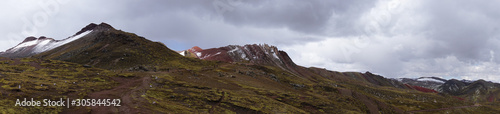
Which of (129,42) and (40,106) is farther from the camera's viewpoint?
(129,42)

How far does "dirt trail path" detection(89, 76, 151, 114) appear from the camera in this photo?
120 ft

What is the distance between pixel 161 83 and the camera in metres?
63.4

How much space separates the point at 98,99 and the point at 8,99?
437 inches

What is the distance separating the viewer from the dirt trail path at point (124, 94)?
36719 millimetres

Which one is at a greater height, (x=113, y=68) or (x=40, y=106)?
(x=113, y=68)

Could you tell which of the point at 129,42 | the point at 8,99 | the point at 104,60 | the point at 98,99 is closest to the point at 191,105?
the point at 98,99

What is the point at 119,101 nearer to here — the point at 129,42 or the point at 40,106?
the point at 40,106

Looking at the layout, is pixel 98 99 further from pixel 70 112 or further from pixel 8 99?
pixel 8 99

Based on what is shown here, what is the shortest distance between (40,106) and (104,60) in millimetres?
72962

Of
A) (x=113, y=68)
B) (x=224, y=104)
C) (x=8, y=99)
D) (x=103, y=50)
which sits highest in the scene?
(x=103, y=50)

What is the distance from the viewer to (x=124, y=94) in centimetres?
4738

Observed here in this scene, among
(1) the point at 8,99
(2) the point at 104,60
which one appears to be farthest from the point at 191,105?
(2) the point at 104,60

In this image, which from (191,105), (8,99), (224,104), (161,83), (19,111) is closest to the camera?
(19,111)

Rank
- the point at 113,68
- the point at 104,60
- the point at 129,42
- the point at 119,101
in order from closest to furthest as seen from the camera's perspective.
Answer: the point at 119,101 → the point at 113,68 → the point at 104,60 → the point at 129,42
